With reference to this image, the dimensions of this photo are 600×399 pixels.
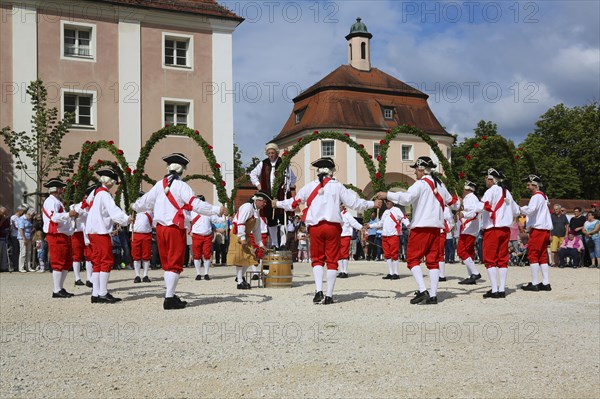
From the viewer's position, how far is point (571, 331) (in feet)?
26.5

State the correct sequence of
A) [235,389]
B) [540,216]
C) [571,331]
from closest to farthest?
[235,389] < [571,331] < [540,216]

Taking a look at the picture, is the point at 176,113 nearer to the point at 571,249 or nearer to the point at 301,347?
the point at 571,249

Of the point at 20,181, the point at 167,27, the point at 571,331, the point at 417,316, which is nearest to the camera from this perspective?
the point at 571,331

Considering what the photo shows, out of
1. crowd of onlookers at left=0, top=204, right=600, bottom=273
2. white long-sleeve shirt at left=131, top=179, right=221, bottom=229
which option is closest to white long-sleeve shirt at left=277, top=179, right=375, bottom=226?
→ white long-sleeve shirt at left=131, top=179, right=221, bottom=229

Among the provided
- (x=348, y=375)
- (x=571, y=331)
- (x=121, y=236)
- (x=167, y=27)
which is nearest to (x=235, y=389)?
(x=348, y=375)

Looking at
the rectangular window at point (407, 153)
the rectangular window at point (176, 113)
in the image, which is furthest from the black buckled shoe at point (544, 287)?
the rectangular window at point (407, 153)

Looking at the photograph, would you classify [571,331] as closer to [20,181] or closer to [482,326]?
[482,326]

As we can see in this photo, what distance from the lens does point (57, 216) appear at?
38.1 feet

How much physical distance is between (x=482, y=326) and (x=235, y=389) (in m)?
4.14

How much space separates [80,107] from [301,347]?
915 inches

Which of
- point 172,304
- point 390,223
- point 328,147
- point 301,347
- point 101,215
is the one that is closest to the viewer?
point 301,347

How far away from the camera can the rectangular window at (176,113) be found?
2905 centimetres

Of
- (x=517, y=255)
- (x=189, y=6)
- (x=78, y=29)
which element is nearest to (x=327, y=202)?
(x=517, y=255)

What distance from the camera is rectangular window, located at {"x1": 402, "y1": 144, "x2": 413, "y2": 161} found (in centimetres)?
4981
